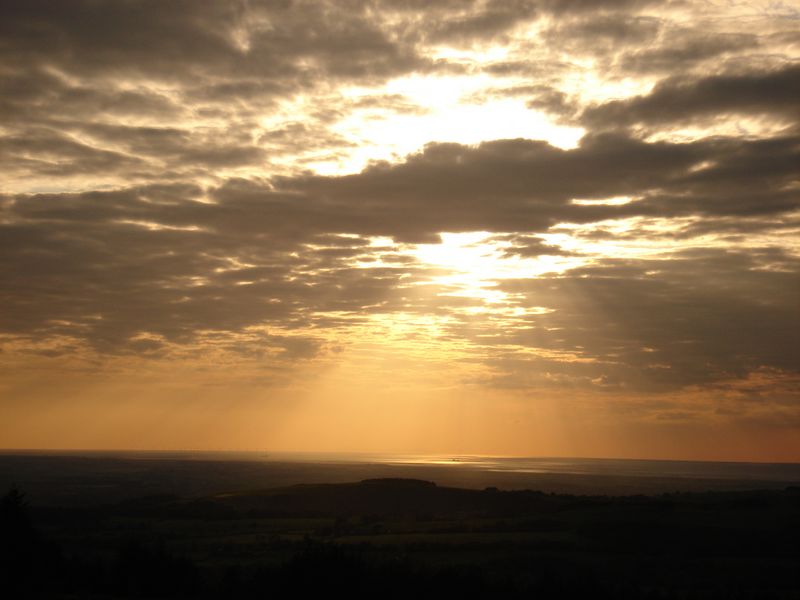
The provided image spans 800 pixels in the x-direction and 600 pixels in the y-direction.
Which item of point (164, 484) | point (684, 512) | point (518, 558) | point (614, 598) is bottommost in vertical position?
point (614, 598)

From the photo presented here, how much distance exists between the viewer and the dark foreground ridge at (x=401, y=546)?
40856 mm

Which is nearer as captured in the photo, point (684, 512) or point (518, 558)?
point (518, 558)

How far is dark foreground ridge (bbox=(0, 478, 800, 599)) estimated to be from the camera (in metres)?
40.9

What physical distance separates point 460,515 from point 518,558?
125 feet

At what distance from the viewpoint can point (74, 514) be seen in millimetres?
100438

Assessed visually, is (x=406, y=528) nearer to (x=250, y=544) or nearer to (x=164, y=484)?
(x=250, y=544)

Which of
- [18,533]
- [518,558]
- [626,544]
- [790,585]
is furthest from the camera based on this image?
[626,544]

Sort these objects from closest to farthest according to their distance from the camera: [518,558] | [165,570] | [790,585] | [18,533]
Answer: [18,533] < [165,570] < [790,585] < [518,558]

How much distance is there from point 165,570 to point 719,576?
3324 cm

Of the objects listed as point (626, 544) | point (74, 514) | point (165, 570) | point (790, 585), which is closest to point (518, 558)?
point (626, 544)

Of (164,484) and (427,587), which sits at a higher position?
(164,484)

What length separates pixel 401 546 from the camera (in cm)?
6719

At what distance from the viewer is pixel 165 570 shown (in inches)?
1697

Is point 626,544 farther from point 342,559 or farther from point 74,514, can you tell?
point 74,514
